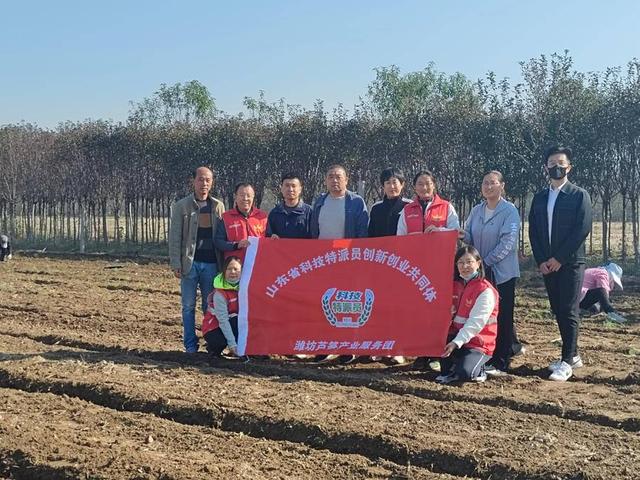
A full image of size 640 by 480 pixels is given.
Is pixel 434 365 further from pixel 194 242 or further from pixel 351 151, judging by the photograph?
pixel 351 151

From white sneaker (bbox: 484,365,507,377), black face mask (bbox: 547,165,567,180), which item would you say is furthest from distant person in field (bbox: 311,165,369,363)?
black face mask (bbox: 547,165,567,180)

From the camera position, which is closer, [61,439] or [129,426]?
[61,439]

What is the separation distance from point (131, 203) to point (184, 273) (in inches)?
706

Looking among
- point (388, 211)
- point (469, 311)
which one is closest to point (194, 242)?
point (388, 211)

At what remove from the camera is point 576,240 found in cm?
670

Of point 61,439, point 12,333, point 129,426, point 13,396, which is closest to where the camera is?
point 61,439

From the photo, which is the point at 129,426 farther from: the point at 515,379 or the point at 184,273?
the point at 515,379

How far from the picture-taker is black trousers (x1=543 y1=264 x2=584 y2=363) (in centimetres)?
682

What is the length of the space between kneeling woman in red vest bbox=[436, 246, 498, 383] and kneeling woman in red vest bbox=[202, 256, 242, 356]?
2129 millimetres

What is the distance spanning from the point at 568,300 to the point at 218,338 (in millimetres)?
3408

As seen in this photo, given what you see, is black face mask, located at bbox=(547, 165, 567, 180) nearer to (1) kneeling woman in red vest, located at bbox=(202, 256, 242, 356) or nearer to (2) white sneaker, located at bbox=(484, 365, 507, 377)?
(2) white sneaker, located at bbox=(484, 365, 507, 377)

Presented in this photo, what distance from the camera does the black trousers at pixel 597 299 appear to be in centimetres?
1055

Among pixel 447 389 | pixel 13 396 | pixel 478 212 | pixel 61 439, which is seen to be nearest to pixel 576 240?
pixel 478 212

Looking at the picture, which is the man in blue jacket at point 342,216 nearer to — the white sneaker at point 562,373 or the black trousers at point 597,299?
the white sneaker at point 562,373
